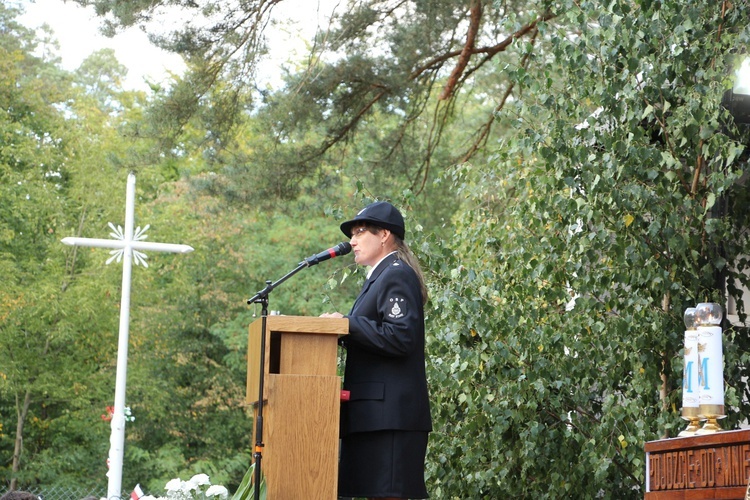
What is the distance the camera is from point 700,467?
373 centimetres

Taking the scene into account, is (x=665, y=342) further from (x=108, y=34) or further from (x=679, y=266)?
(x=108, y=34)

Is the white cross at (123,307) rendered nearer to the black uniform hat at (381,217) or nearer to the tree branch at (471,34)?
the tree branch at (471,34)

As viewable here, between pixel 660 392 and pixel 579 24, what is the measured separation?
6.34 ft

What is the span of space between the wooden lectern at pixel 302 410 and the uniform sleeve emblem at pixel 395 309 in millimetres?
201

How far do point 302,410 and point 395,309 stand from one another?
50 cm

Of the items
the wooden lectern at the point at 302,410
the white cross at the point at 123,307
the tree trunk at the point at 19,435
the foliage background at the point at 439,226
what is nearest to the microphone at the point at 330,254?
the wooden lectern at the point at 302,410

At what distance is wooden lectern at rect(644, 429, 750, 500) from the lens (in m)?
3.48

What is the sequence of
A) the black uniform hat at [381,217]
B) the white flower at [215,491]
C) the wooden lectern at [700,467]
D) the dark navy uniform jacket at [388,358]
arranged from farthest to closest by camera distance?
the white flower at [215,491] < the black uniform hat at [381,217] < the dark navy uniform jacket at [388,358] < the wooden lectern at [700,467]

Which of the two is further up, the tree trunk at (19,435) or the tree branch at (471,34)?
the tree branch at (471,34)

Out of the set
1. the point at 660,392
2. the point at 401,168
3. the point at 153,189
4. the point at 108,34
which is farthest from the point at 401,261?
the point at 153,189

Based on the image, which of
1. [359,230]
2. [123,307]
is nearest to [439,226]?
[123,307]

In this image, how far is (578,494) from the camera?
582 cm

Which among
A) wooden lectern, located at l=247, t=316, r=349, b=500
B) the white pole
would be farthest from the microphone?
the white pole

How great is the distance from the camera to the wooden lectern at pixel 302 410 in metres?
3.68
